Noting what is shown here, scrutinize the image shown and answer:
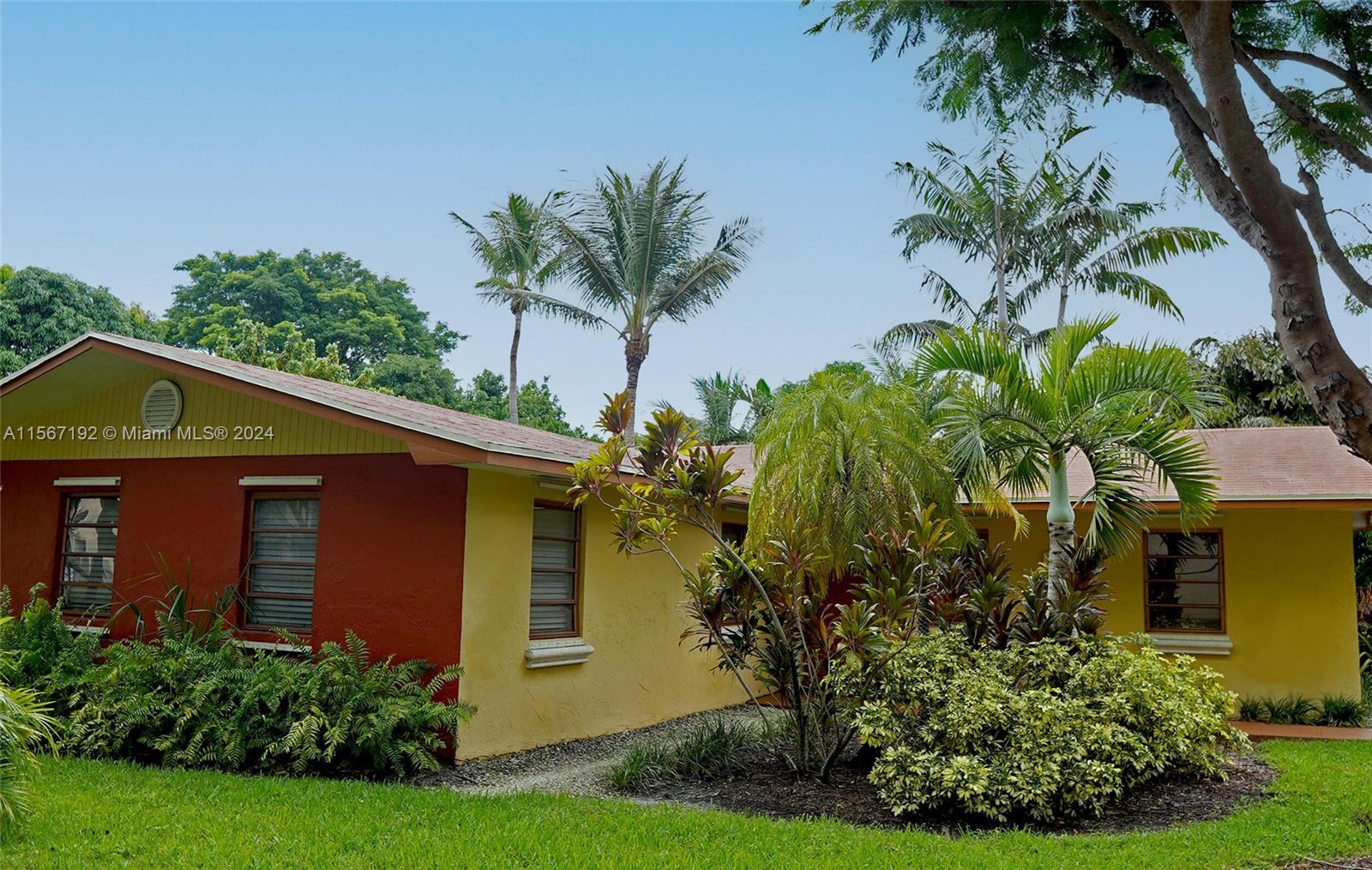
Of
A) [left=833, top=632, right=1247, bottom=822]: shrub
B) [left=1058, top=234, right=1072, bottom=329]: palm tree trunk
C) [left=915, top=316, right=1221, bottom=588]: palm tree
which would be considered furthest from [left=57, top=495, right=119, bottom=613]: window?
[left=1058, top=234, right=1072, bottom=329]: palm tree trunk

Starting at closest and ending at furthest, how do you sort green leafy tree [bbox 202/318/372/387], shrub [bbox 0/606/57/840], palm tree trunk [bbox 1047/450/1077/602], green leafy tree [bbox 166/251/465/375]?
shrub [bbox 0/606/57/840] < palm tree trunk [bbox 1047/450/1077/602] < green leafy tree [bbox 202/318/372/387] < green leafy tree [bbox 166/251/465/375]

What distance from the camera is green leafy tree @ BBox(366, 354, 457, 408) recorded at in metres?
38.2

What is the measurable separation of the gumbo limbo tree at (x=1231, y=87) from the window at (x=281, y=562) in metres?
6.40

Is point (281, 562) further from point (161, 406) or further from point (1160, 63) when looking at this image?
point (1160, 63)

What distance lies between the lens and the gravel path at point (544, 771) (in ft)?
26.4

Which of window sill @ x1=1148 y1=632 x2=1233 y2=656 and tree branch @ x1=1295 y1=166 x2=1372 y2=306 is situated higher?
tree branch @ x1=1295 y1=166 x2=1372 y2=306

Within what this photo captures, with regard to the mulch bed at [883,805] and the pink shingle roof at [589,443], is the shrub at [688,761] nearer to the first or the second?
the mulch bed at [883,805]

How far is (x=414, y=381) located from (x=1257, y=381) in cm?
2781

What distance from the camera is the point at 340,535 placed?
372 inches

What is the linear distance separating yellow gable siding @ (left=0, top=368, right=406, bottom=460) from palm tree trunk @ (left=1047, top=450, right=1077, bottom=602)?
5754mm

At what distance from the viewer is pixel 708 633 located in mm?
8727

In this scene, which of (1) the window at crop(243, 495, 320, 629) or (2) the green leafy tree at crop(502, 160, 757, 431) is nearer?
(1) the window at crop(243, 495, 320, 629)

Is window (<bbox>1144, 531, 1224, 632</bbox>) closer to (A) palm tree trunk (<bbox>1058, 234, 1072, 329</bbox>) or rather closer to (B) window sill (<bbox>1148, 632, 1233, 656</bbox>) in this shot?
(B) window sill (<bbox>1148, 632, 1233, 656</bbox>)

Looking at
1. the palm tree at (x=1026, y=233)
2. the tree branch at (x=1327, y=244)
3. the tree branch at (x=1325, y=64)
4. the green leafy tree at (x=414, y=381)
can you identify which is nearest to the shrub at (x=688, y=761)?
the tree branch at (x=1327, y=244)
